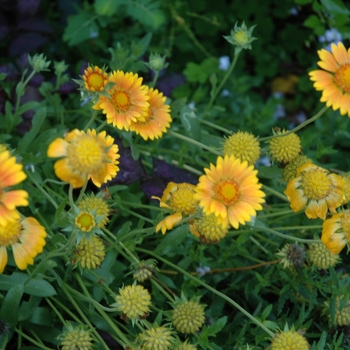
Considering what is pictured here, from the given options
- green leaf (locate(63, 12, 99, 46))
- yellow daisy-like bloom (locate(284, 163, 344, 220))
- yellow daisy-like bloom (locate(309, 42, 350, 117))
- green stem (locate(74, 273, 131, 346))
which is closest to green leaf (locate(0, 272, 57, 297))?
green stem (locate(74, 273, 131, 346))

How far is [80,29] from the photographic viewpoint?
6.91 ft

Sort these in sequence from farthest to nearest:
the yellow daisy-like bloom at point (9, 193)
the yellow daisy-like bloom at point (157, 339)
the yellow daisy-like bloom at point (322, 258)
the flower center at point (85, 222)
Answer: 1. the yellow daisy-like bloom at point (322, 258)
2. the yellow daisy-like bloom at point (157, 339)
3. the flower center at point (85, 222)
4. the yellow daisy-like bloom at point (9, 193)

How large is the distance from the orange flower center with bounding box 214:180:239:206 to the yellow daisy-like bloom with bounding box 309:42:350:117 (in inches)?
13.2

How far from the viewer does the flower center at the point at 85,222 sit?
44.0 inches

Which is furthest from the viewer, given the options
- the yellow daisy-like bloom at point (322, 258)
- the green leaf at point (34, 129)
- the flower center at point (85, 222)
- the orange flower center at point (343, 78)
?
the green leaf at point (34, 129)

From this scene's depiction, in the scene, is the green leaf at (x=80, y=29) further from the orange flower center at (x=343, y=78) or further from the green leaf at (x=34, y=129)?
the orange flower center at (x=343, y=78)

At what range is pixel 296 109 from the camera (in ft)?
9.27

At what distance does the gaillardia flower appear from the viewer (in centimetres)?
123

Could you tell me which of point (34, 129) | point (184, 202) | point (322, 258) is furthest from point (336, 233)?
→ point (34, 129)

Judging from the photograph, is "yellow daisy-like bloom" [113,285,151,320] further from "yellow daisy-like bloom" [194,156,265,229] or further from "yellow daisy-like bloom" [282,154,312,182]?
"yellow daisy-like bloom" [282,154,312,182]

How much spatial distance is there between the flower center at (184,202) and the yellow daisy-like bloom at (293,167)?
0.27 metres

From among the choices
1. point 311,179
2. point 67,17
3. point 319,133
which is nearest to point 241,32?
point 311,179

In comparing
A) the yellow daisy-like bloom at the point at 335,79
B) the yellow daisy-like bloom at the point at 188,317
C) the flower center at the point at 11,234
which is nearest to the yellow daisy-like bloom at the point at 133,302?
the yellow daisy-like bloom at the point at 188,317

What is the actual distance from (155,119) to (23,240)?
45 centimetres
